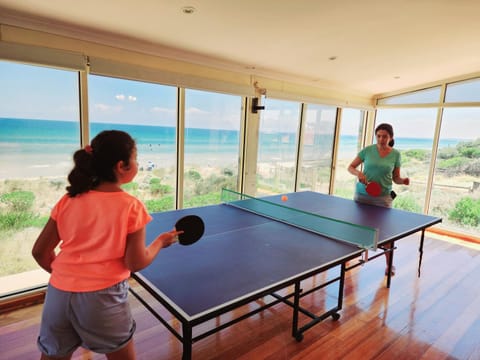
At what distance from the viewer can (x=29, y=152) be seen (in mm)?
2641

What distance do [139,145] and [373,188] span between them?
245cm

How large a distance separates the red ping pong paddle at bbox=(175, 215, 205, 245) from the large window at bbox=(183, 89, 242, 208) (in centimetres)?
216

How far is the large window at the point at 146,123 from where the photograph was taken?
2.95 m

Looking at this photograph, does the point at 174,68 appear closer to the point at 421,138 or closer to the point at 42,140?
the point at 42,140

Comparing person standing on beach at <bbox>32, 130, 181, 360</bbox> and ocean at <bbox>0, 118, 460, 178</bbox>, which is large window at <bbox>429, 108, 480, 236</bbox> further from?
person standing on beach at <bbox>32, 130, 181, 360</bbox>

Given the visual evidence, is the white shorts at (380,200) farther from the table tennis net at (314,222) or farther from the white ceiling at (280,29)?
the white ceiling at (280,29)

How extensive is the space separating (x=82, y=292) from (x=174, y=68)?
2.63m

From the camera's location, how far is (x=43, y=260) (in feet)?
3.93

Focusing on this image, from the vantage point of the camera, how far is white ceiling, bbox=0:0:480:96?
2213 mm

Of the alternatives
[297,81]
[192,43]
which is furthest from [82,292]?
[297,81]

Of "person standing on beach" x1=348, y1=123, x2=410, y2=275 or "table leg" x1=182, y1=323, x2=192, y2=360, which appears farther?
"person standing on beach" x1=348, y1=123, x2=410, y2=275

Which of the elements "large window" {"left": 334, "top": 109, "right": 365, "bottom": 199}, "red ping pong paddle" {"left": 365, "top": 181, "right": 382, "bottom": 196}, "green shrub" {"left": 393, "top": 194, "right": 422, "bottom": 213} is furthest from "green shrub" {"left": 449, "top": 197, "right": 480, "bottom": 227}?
"red ping pong paddle" {"left": 365, "top": 181, "right": 382, "bottom": 196}

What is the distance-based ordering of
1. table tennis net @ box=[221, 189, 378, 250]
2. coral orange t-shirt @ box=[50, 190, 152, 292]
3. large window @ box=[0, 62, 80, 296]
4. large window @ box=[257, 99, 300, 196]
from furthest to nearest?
large window @ box=[257, 99, 300, 196]
large window @ box=[0, 62, 80, 296]
table tennis net @ box=[221, 189, 378, 250]
coral orange t-shirt @ box=[50, 190, 152, 292]

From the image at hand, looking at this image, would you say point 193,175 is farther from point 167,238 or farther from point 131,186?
point 167,238
